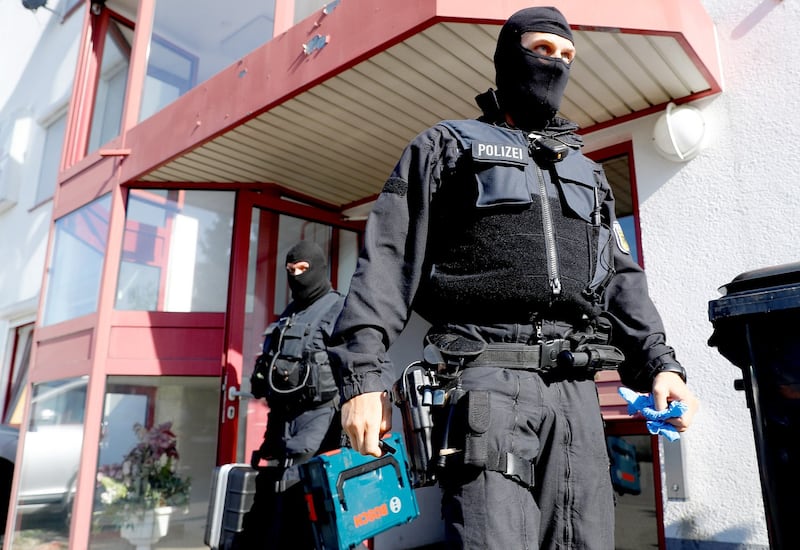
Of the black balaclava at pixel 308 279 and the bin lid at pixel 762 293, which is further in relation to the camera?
the black balaclava at pixel 308 279

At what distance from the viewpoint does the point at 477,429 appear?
4.22 ft

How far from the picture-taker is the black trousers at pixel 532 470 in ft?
4.16

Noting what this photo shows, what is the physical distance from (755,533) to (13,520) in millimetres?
5805

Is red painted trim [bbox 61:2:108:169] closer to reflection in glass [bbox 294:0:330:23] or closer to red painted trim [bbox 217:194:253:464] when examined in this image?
red painted trim [bbox 217:194:253:464]

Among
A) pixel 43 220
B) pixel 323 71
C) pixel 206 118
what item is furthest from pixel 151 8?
pixel 43 220

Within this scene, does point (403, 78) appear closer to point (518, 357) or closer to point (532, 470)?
point (518, 357)

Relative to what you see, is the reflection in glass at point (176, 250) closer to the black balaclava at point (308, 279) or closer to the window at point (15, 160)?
the black balaclava at point (308, 279)

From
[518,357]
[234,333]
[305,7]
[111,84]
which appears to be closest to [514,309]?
Result: [518,357]

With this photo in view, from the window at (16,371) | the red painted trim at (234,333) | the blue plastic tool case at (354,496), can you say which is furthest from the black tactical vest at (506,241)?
the window at (16,371)

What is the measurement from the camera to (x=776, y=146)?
3.27 m

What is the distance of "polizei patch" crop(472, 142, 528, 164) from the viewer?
153cm

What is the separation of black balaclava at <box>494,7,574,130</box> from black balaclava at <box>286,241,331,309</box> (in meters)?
2.52

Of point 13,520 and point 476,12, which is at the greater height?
point 476,12

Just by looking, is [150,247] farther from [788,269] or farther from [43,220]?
[788,269]
